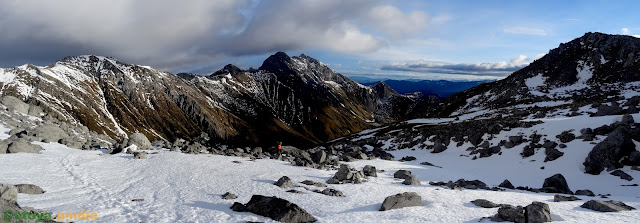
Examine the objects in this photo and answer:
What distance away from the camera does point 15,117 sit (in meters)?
63.3

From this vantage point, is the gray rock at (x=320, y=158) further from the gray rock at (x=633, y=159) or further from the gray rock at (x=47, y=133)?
the gray rock at (x=47, y=133)

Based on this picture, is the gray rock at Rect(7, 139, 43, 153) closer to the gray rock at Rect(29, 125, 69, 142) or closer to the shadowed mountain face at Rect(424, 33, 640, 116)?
the gray rock at Rect(29, 125, 69, 142)

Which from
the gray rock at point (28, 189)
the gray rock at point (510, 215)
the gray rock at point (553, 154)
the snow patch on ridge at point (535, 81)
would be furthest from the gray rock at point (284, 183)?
the snow patch on ridge at point (535, 81)

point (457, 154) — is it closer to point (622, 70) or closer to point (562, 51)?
point (622, 70)

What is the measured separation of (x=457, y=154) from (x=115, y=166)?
4927cm

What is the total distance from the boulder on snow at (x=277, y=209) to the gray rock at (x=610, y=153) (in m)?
35.8

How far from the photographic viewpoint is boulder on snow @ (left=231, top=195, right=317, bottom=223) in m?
17.8

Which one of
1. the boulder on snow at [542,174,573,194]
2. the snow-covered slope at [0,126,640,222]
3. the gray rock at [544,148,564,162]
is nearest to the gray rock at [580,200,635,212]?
the snow-covered slope at [0,126,640,222]

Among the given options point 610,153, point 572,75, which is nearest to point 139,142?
point 610,153

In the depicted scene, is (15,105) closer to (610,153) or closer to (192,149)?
(192,149)

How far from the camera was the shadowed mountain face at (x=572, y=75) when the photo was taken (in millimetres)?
136000

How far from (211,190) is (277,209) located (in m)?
8.97

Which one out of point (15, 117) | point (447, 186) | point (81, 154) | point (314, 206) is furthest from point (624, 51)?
point (15, 117)

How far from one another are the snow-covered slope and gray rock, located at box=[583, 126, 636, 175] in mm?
1719
